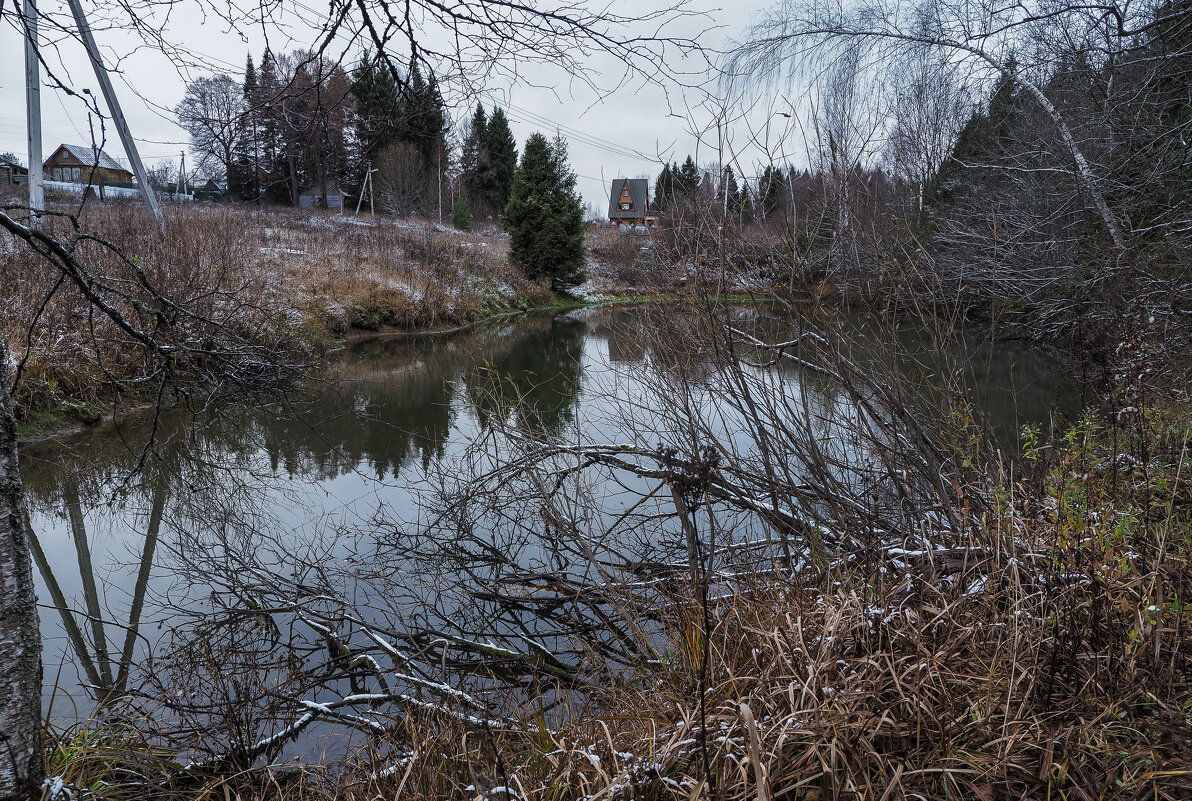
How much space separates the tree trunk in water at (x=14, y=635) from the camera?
1.75 m

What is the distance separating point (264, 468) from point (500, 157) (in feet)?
121

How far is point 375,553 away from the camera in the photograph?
5.10 m

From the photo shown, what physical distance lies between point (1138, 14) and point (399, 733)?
7498 mm

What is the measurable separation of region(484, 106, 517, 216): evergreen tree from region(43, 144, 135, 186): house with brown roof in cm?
1806

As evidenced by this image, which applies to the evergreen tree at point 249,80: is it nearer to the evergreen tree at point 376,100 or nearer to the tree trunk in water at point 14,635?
the evergreen tree at point 376,100

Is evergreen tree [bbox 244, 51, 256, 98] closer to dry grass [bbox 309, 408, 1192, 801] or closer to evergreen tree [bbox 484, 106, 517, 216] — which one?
dry grass [bbox 309, 408, 1192, 801]

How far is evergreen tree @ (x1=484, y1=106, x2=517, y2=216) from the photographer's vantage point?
132 feet

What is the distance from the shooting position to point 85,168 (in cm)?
263

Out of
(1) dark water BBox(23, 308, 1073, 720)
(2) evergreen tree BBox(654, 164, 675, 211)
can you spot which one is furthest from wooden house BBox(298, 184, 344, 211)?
(2) evergreen tree BBox(654, 164, 675, 211)

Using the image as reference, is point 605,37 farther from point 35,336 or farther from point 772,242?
point 35,336

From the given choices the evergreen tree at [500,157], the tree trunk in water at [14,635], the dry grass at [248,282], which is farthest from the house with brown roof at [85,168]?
the evergreen tree at [500,157]

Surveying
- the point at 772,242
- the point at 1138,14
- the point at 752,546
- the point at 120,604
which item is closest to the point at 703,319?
the point at 772,242

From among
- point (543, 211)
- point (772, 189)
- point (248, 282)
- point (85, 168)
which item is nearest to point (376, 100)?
point (85, 168)

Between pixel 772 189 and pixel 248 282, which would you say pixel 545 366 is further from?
pixel 772 189
